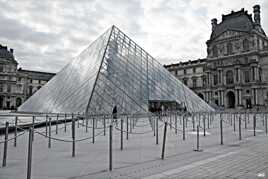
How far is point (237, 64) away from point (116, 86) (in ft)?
148

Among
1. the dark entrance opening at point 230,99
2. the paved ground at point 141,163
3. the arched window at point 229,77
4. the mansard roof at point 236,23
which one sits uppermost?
the mansard roof at point 236,23

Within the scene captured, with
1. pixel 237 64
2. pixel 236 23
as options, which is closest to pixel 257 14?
pixel 236 23

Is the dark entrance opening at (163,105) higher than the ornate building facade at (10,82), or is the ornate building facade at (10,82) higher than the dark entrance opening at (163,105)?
the ornate building facade at (10,82)

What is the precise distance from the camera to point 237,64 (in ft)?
183

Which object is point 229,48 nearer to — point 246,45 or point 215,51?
point 215,51

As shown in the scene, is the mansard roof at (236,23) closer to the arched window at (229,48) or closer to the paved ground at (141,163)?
the arched window at (229,48)

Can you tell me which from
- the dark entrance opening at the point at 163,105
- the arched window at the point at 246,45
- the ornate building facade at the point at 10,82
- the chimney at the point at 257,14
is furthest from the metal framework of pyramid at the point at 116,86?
the ornate building facade at the point at 10,82

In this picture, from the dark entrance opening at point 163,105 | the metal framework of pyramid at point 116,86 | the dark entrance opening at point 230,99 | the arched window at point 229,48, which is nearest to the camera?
the metal framework of pyramid at point 116,86

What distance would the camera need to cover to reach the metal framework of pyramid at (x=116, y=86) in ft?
56.5

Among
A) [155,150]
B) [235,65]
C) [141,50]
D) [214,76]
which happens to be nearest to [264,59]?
[235,65]

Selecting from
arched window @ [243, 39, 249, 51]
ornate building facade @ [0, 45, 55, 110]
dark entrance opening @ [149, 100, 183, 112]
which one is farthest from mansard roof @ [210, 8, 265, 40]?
ornate building facade @ [0, 45, 55, 110]

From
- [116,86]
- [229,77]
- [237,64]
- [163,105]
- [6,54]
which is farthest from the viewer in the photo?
[6,54]

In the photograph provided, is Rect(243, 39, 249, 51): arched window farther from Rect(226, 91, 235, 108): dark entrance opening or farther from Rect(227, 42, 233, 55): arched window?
Rect(226, 91, 235, 108): dark entrance opening

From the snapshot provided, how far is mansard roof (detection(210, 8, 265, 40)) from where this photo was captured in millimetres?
56281
